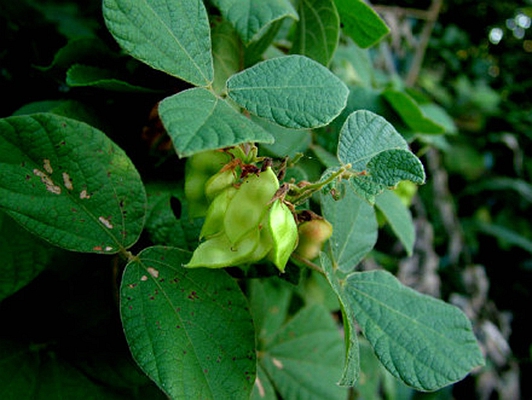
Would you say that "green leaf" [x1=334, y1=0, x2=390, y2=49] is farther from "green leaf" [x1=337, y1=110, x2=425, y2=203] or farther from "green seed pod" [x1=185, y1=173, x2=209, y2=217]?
"green seed pod" [x1=185, y1=173, x2=209, y2=217]

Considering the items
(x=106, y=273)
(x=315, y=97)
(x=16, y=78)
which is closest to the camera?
(x=315, y=97)

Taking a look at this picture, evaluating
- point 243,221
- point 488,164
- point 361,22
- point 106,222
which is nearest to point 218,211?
point 243,221

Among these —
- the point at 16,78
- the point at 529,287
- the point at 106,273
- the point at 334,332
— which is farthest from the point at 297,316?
the point at 529,287

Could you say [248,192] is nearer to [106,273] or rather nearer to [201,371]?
[201,371]

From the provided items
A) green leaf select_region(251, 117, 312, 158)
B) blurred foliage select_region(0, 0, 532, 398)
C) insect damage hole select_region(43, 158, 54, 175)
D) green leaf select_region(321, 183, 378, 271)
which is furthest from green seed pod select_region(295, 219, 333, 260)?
blurred foliage select_region(0, 0, 532, 398)

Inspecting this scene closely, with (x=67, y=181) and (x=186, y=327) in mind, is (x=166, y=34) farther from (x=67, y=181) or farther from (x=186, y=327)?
(x=186, y=327)

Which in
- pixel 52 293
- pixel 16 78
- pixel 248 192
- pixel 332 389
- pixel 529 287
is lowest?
pixel 529 287

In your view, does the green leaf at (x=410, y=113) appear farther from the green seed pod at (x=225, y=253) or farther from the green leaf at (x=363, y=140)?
the green seed pod at (x=225, y=253)
